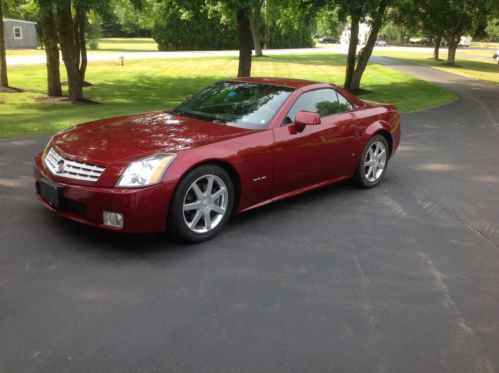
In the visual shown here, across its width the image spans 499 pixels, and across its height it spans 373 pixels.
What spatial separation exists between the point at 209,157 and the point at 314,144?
1562mm

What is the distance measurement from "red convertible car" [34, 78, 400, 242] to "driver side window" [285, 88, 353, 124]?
0.04 feet

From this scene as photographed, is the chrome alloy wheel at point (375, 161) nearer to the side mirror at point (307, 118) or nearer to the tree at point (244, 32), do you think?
the side mirror at point (307, 118)

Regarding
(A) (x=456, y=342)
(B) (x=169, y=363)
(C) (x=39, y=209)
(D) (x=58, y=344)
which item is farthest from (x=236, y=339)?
(C) (x=39, y=209)

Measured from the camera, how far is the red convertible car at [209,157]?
14.3 ft

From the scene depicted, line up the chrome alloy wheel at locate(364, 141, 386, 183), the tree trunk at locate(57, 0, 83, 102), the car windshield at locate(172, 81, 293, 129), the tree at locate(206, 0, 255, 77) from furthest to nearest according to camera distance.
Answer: the tree trunk at locate(57, 0, 83, 102), the tree at locate(206, 0, 255, 77), the chrome alloy wheel at locate(364, 141, 386, 183), the car windshield at locate(172, 81, 293, 129)

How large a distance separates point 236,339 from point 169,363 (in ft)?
1.56

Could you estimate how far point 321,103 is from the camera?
612cm

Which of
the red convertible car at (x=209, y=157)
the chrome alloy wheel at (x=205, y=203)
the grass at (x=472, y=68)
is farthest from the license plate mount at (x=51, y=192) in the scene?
the grass at (x=472, y=68)

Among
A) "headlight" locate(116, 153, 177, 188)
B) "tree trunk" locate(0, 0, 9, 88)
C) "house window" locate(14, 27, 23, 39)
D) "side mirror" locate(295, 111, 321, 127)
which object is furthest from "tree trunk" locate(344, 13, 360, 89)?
"house window" locate(14, 27, 23, 39)

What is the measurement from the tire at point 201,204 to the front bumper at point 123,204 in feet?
0.34

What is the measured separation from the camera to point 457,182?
292 inches

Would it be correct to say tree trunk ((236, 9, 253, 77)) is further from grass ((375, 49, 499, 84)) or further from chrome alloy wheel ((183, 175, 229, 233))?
grass ((375, 49, 499, 84))

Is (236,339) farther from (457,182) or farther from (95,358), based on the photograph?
(457,182)

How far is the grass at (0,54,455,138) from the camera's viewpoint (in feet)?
41.0
